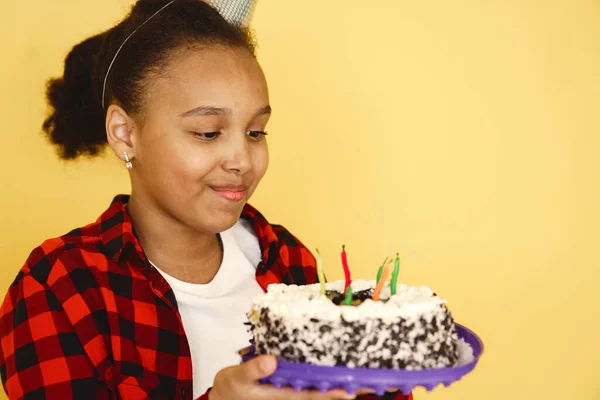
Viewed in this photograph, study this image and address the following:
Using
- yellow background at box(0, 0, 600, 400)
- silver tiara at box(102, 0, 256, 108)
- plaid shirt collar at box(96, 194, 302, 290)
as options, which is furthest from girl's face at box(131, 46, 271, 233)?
yellow background at box(0, 0, 600, 400)

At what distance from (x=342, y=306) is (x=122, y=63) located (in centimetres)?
80

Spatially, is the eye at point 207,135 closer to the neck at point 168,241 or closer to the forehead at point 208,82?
the forehead at point 208,82

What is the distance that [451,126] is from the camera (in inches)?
89.8

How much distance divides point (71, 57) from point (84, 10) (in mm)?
533

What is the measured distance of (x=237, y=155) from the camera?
1388 mm

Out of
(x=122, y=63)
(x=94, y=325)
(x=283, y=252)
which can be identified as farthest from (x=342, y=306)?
(x=122, y=63)

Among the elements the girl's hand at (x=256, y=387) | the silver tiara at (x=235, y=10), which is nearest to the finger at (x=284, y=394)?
the girl's hand at (x=256, y=387)

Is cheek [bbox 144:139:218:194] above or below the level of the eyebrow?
below

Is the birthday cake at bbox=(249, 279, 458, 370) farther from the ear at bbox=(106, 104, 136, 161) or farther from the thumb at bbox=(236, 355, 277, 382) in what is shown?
the ear at bbox=(106, 104, 136, 161)

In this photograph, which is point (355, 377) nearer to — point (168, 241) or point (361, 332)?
point (361, 332)

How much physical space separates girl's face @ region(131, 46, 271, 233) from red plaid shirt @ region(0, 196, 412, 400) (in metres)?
0.16

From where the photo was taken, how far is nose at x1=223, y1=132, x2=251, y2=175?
4.55ft

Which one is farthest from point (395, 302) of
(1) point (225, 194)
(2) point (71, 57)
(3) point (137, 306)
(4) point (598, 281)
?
(4) point (598, 281)

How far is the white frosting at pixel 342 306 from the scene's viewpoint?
1071 millimetres
